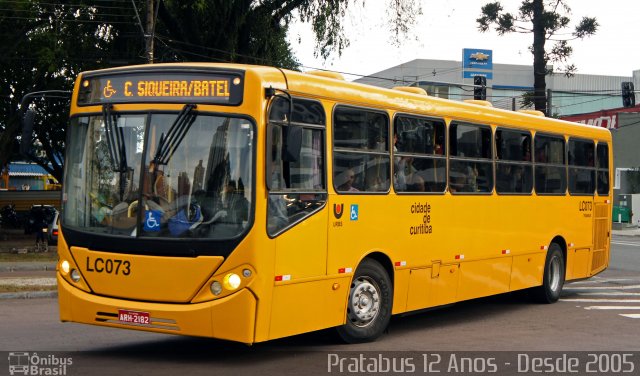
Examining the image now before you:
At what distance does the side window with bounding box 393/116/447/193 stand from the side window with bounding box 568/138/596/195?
4.96m

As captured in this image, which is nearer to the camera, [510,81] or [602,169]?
[602,169]

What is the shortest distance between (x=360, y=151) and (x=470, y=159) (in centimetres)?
301

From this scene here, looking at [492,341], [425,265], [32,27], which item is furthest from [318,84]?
[32,27]

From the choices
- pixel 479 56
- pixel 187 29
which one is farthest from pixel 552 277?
pixel 479 56

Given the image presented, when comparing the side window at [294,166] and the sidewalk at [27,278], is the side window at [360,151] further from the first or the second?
the sidewalk at [27,278]

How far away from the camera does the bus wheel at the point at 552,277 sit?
1587 centimetres

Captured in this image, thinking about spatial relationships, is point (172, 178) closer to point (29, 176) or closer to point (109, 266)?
point (109, 266)

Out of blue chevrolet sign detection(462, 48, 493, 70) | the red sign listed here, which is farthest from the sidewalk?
blue chevrolet sign detection(462, 48, 493, 70)

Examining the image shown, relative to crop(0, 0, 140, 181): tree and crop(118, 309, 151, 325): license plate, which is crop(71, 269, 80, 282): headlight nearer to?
crop(118, 309, 151, 325): license plate

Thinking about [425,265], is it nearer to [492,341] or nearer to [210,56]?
[492,341]

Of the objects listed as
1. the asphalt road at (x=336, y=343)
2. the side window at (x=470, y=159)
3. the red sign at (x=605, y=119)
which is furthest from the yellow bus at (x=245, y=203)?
the red sign at (x=605, y=119)

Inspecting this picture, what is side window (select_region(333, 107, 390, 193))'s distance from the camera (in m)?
10.5

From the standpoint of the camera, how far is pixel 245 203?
9094mm

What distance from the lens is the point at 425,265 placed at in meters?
12.2
